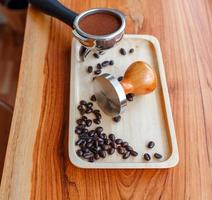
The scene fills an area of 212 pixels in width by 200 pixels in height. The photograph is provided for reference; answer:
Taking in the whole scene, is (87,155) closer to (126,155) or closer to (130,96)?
(126,155)

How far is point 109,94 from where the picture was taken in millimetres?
658

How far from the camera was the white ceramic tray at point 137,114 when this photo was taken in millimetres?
622

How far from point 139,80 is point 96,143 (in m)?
0.17

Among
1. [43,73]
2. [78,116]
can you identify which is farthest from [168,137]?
[43,73]

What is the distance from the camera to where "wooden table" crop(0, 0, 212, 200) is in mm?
599

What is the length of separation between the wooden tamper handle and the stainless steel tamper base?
3 cm

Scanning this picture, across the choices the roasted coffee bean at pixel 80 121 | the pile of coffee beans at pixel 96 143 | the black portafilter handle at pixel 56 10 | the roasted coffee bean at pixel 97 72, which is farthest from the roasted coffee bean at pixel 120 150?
the black portafilter handle at pixel 56 10

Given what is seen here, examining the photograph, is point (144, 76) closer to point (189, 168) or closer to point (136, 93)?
point (136, 93)

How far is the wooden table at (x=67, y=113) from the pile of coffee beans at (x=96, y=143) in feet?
0.12

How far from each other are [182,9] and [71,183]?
2.11 feet

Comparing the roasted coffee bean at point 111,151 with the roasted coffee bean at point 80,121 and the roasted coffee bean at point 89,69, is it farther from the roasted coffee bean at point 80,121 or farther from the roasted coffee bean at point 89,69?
the roasted coffee bean at point 89,69

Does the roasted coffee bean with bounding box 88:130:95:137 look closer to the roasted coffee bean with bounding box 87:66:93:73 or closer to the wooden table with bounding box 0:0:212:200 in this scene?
the wooden table with bounding box 0:0:212:200

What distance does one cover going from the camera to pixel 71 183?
0.60m

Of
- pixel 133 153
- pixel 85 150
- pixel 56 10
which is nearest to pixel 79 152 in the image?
pixel 85 150
